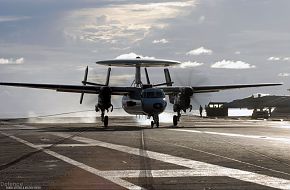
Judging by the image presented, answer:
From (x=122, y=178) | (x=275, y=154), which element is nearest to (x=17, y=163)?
(x=122, y=178)

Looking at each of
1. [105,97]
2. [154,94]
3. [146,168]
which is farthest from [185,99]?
[146,168]

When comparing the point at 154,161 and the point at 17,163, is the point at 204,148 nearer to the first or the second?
the point at 154,161

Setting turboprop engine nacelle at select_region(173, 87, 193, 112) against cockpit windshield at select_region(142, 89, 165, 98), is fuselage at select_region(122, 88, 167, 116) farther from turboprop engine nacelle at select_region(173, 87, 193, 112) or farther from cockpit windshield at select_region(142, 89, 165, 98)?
turboprop engine nacelle at select_region(173, 87, 193, 112)

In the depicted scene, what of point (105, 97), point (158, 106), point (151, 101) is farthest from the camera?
point (105, 97)

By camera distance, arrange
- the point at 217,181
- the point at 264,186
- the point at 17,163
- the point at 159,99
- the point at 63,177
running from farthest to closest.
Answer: the point at 159,99
the point at 17,163
the point at 63,177
the point at 217,181
the point at 264,186

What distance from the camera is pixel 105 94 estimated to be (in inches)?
1721

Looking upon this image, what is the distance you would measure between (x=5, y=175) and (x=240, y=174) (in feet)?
20.3

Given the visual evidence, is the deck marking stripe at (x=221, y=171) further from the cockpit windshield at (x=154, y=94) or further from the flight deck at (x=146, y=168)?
the cockpit windshield at (x=154, y=94)

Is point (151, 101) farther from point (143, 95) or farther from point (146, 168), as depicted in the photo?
point (146, 168)

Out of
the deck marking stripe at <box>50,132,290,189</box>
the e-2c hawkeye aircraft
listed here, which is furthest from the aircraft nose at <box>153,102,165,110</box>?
the deck marking stripe at <box>50,132,290,189</box>

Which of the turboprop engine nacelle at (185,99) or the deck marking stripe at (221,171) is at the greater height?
A: the turboprop engine nacelle at (185,99)

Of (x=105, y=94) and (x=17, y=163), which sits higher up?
(x=105, y=94)

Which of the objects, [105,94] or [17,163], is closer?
[17,163]

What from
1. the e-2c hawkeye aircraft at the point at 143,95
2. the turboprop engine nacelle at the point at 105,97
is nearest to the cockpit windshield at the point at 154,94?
the e-2c hawkeye aircraft at the point at 143,95
